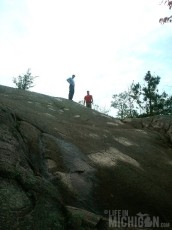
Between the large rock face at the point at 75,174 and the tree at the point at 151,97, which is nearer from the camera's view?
the large rock face at the point at 75,174

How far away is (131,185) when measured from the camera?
7430 millimetres

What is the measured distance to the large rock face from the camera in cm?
417

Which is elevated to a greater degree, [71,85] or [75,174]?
[71,85]

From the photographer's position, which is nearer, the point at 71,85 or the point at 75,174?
the point at 75,174

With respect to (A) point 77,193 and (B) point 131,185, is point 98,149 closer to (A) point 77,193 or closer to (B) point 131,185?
(B) point 131,185

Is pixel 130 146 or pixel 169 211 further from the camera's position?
pixel 130 146

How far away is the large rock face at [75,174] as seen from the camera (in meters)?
4.17

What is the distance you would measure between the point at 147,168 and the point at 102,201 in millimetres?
2507

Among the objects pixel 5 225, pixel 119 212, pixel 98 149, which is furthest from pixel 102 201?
pixel 5 225

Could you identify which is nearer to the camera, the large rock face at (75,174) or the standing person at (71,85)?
the large rock face at (75,174)

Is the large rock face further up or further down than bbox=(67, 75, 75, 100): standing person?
→ further down

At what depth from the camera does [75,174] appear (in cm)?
706

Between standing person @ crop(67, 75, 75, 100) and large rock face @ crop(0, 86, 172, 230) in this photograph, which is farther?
standing person @ crop(67, 75, 75, 100)

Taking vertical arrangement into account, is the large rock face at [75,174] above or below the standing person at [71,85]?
below
